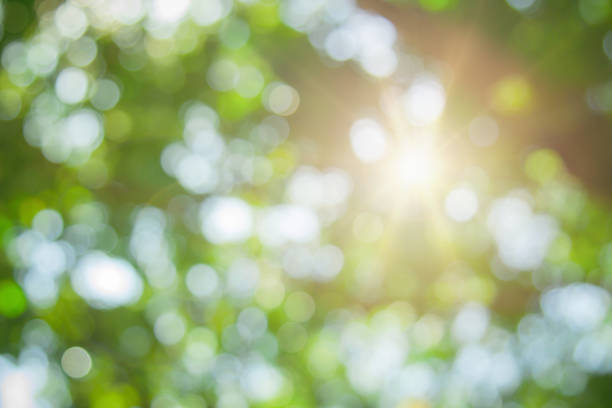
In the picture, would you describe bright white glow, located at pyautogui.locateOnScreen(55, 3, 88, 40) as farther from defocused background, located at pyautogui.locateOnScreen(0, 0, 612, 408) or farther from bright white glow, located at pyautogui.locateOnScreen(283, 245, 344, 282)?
bright white glow, located at pyautogui.locateOnScreen(283, 245, 344, 282)

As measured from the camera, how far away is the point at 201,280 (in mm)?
5516

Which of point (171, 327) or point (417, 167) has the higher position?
point (417, 167)

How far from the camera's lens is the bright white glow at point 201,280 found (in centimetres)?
538

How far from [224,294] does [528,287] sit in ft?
11.9

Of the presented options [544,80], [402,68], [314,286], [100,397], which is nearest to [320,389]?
[314,286]

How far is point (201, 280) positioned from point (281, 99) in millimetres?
2382

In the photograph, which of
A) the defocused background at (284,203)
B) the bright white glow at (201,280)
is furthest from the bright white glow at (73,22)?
the bright white glow at (201,280)

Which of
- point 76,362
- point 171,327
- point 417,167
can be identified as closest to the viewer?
point 76,362

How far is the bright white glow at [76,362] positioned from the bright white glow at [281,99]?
3.08m

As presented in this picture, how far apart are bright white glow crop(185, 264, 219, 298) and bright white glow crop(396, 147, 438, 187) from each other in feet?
8.21

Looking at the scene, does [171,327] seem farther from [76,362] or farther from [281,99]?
[281,99]

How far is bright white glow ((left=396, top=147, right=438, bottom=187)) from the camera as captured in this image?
4.52m

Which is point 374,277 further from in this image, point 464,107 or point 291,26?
point 291,26

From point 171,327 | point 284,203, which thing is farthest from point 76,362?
point 284,203
